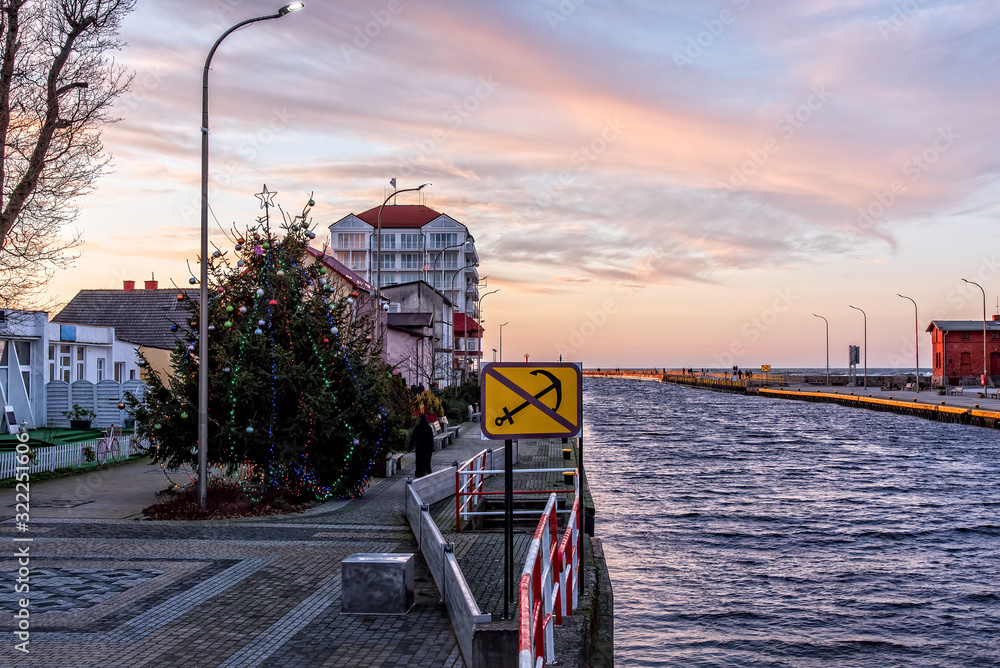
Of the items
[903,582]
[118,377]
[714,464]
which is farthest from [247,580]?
[118,377]

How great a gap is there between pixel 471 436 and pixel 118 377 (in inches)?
674

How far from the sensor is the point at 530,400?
766 cm

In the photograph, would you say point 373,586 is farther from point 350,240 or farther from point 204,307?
point 350,240

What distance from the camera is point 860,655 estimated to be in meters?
11.6

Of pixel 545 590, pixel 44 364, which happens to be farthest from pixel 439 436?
pixel 545 590

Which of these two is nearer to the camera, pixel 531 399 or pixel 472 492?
pixel 531 399

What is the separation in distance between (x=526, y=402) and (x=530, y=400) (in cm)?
4

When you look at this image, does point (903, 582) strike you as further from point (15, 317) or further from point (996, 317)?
point (996, 317)

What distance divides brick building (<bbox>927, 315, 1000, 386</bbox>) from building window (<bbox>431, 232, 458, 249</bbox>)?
2237 inches

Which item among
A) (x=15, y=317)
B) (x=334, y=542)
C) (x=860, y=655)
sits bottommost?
(x=860, y=655)

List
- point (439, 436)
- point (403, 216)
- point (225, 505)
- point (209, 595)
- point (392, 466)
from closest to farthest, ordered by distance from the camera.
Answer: point (209, 595)
point (225, 505)
point (392, 466)
point (439, 436)
point (403, 216)

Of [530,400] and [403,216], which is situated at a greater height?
[403,216]

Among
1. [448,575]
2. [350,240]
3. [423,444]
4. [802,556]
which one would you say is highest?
[350,240]

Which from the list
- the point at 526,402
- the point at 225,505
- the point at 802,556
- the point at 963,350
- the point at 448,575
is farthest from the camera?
the point at 963,350
